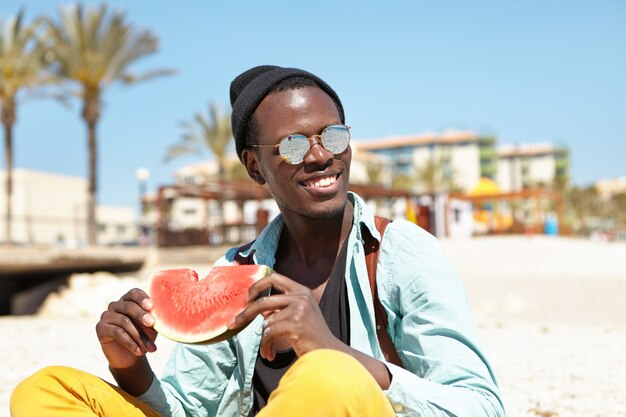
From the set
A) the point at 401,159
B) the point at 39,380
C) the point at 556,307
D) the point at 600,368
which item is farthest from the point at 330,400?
the point at 401,159

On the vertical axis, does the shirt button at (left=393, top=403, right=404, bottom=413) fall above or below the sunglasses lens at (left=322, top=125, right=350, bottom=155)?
below

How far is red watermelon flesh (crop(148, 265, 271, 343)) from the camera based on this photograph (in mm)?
1766

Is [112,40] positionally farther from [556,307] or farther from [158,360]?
[158,360]

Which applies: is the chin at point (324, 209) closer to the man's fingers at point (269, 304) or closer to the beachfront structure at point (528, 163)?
the man's fingers at point (269, 304)

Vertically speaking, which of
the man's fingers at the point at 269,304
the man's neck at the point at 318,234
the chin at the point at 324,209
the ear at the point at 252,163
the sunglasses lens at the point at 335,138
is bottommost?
the man's fingers at the point at 269,304

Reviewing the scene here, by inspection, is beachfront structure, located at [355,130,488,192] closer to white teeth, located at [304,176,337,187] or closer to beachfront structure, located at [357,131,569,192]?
beachfront structure, located at [357,131,569,192]

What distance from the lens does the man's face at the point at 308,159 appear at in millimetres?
2037

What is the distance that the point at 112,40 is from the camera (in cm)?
2273

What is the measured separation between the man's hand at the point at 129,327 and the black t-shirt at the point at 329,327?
0.39m

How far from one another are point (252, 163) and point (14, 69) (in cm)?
2411

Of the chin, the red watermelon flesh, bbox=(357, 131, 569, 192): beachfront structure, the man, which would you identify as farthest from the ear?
bbox=(357, 131, 569, 192): beachfront structure

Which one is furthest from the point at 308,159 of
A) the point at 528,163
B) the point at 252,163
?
the point at 528,163

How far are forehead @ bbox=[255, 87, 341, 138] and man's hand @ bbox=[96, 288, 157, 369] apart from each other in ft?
2.16

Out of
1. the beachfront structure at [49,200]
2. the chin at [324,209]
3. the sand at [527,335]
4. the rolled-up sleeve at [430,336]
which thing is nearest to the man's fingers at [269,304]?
the rolled-up sleeve at [430,336]
